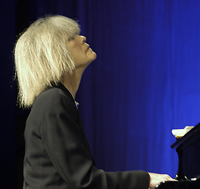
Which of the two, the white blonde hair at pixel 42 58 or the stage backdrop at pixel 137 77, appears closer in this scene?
the white blonde hair at pixel 42 58

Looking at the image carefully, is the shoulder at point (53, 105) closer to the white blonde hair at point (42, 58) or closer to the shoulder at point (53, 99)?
the shoulder at point (53, 99)

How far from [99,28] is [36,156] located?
2149 mm

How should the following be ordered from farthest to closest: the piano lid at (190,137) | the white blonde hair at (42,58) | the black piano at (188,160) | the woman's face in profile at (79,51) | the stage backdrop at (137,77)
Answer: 1. the stage backdrop at (137,77)
2. the woman's face in profile at (79,51)
3. the white blonde hair at (42,58)
4. the piano lid at (190,137)
5. the black piano at (188,160)

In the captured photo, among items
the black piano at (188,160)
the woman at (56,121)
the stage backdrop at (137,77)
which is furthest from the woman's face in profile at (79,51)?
the stage backdrop at (137,77)

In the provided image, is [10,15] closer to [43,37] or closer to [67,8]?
[67,8]

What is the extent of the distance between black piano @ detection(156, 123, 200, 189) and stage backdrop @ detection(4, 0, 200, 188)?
1559 millimetres

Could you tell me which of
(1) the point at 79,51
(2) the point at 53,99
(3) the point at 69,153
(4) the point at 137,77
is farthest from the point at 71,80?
(4) the point at 137,77

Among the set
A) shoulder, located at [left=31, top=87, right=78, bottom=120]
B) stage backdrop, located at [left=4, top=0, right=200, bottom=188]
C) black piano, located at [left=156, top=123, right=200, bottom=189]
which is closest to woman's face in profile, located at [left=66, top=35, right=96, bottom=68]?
shoulder, located at [left=31, top=87, right=78, bottom=120]

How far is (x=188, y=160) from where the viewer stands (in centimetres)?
122

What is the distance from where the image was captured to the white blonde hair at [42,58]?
3.74 feet

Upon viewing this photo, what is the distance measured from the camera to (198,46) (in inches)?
108

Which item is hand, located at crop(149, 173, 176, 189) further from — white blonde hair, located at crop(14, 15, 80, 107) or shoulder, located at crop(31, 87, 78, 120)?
white blonde hair, located at crop(14, 15, 80, 107)

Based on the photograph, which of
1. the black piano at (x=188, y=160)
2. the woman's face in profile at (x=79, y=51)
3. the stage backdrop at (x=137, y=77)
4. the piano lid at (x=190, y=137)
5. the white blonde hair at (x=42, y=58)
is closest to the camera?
the black piano at (x=188, y=160)

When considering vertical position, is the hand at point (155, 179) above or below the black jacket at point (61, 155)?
below
